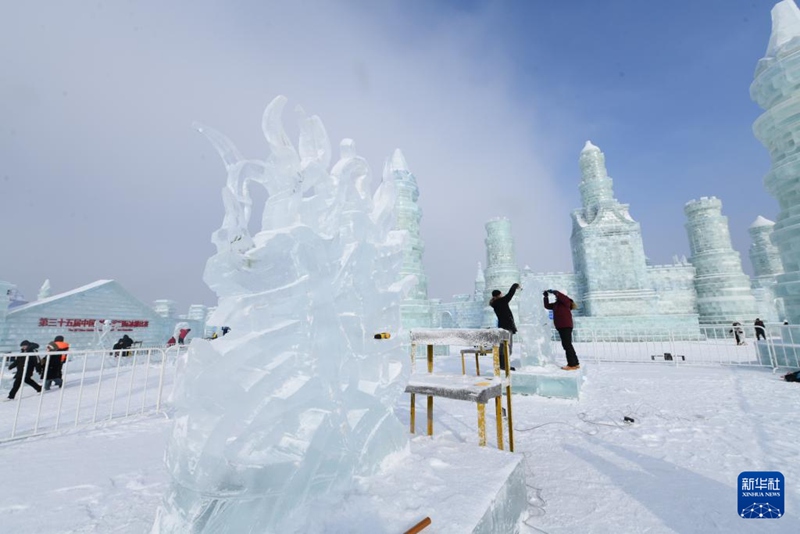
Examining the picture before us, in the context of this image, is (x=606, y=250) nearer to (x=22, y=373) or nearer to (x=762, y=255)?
(x=762, y=255)

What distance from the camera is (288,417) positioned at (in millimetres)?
1791

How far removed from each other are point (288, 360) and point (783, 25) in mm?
13762

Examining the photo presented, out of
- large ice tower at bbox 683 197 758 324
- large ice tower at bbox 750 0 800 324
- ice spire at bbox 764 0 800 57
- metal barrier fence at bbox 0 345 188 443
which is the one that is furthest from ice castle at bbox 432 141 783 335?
A: metal barrier fence at bbox 0 345 188 443

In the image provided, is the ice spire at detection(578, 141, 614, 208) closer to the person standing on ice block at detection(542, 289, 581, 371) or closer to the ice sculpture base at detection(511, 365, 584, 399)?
the person standing on ice block at detection(542, 289, 581, 371)

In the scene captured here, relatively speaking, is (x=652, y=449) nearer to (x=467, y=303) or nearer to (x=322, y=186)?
(x=322, y=186)

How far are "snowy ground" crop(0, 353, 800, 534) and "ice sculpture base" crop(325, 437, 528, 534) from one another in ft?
0.49

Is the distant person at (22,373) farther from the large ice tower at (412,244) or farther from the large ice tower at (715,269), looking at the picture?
the large ice tower at (715,269)

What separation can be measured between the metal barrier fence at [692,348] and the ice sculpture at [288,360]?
25.3ft

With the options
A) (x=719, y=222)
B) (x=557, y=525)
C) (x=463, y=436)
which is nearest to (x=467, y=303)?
(x=719, y=222)

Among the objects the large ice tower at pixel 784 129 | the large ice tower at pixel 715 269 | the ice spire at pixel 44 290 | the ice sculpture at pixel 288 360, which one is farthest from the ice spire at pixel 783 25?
the ice spire at pixel 44 290

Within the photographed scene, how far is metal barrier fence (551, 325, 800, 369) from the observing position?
7.93 metres

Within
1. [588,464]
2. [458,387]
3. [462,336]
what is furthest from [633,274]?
[458,387]

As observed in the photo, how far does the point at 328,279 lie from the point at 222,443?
999mm

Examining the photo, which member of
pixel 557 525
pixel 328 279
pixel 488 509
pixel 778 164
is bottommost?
pixel 557 525
